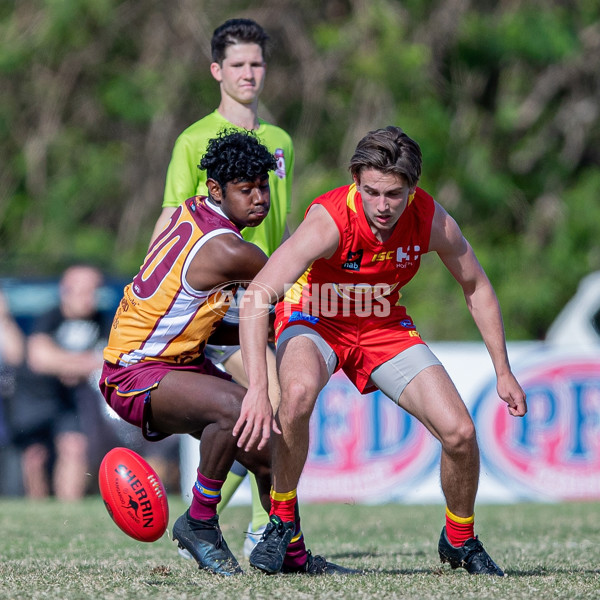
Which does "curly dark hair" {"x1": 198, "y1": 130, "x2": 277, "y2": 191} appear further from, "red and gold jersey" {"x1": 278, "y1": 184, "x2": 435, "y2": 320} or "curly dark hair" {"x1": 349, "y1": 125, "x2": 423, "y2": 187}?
"curly dark hair" {"x1": 349, "y1": 125, "x2": 423, "y2": 187}

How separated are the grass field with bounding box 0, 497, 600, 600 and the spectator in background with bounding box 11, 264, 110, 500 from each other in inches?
81.1

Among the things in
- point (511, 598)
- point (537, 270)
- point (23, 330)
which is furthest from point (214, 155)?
point (537, 270)

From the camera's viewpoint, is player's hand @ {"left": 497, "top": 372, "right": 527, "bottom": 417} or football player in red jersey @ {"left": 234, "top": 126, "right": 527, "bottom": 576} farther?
player's hand @ {"left": 497, "top": 372, "right": 527, "bottom": 417}

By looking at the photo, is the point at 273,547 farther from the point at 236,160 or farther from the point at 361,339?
the point at 236,160

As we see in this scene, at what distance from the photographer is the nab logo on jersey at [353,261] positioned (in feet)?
15.7

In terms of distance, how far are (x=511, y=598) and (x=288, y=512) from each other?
1.14 metres

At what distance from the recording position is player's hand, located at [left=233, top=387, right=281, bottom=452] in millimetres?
4418

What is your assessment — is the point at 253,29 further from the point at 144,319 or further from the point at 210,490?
the point at 210,490

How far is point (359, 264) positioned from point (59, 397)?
7.28 meters

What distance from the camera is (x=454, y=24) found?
656 inches

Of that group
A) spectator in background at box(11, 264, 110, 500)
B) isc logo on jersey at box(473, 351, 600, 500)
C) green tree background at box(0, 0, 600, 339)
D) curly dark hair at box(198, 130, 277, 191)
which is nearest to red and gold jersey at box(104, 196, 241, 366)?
curly dark hair at box(198, 130, 277, 191)

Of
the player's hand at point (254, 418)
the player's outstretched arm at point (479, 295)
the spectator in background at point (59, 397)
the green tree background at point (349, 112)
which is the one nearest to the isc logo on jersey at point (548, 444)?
the spectator in background at point (59, 397)

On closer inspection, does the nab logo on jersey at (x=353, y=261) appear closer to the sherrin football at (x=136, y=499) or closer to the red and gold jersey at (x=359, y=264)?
the red and gold jersey at (x=359, y=264)

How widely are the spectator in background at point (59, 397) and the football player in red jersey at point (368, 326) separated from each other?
21.7 ft
